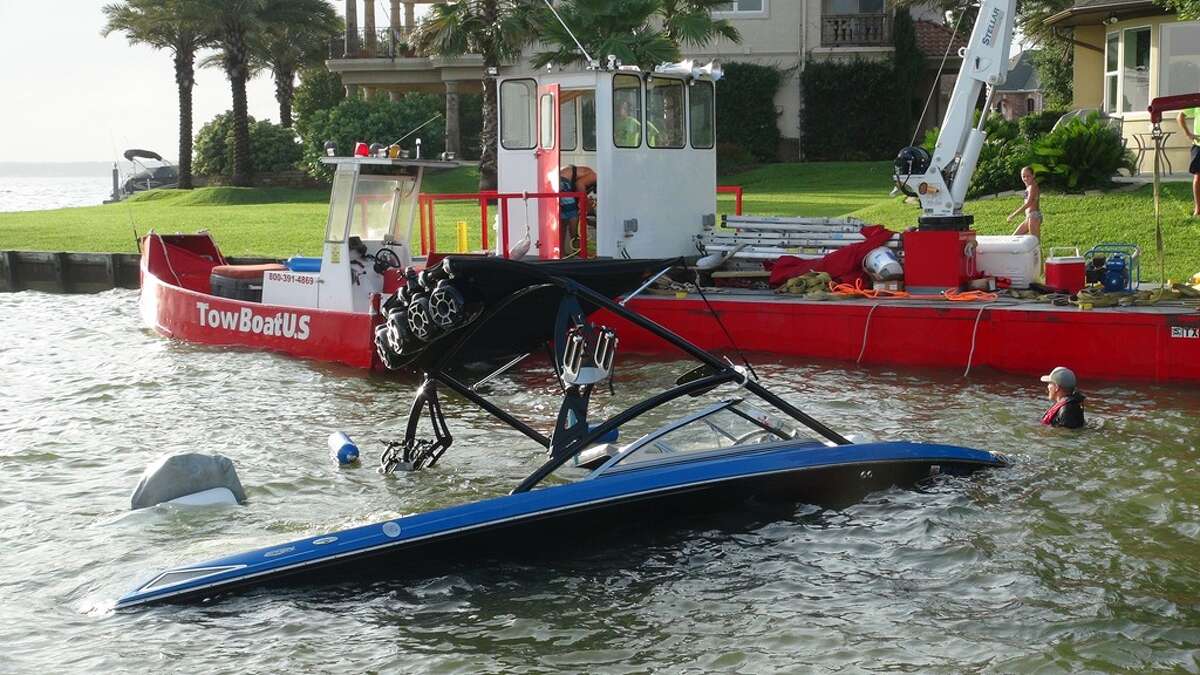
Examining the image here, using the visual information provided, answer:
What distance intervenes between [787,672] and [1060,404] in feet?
19.8

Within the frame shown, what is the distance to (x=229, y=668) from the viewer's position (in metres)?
7.15

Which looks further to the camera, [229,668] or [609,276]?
[609,276]

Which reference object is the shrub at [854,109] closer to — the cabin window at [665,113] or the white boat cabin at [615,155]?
the white boat cabin at [615,155]

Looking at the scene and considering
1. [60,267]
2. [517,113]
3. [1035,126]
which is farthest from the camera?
[60,267]

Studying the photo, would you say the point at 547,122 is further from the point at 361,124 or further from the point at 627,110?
the point at 361,124

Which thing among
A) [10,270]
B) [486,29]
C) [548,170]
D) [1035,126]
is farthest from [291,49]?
[548,170]

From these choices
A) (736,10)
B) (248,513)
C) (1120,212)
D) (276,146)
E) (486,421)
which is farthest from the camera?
(276,146)

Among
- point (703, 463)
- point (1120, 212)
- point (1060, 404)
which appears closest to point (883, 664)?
point (703, 463)

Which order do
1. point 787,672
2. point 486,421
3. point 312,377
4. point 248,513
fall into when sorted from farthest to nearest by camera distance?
point 312,377, point 486,421, point 248,513, point 787,672

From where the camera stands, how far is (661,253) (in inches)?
717

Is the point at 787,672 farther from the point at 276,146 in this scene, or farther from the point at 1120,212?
the point at 276,146

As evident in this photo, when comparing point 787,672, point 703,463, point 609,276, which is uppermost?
point 609,276

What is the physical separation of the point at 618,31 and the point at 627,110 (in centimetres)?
1475

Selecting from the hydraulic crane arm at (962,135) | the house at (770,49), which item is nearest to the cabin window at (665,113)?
the hydraulic crane arm at (962,135)
